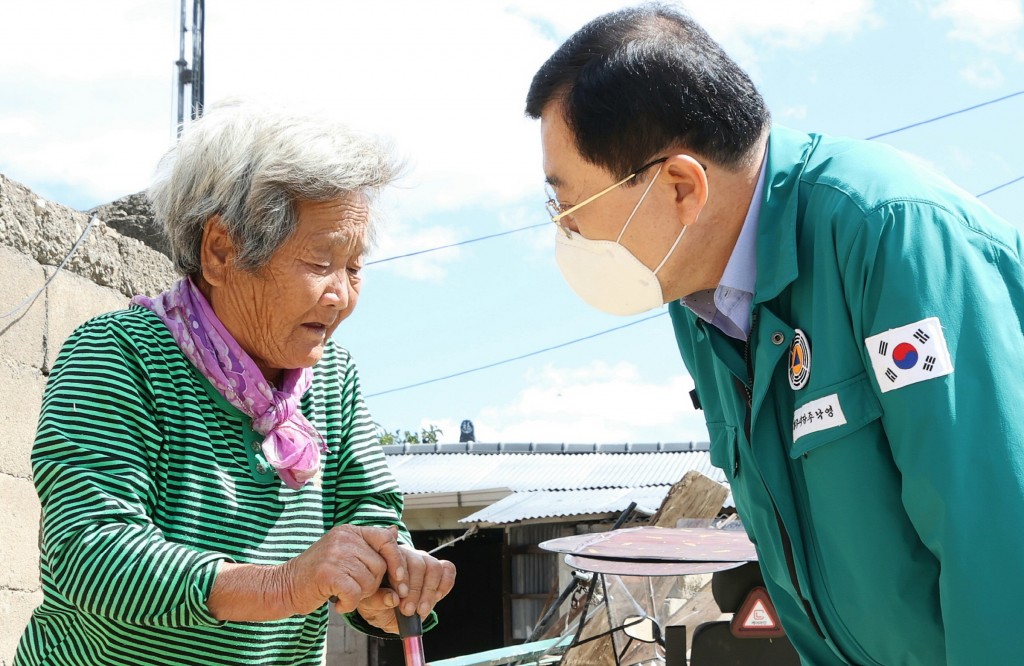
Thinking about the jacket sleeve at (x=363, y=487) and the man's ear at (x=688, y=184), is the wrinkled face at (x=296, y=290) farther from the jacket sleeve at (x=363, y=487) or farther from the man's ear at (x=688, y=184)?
the man's ear at (x=688, y=184)

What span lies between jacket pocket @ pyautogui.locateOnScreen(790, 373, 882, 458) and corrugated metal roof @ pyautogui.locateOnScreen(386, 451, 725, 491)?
479 inches

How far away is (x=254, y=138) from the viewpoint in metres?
2.09

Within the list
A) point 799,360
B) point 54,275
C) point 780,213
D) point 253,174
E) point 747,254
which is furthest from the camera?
point 54,275

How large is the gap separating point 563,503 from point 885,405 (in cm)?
1109

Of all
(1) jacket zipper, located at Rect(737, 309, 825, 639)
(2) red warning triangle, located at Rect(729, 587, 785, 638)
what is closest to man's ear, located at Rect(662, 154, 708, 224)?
(1) jacket zipper, located at Rect(737, 309, 825, 639)

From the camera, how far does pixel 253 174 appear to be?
81.7 inches

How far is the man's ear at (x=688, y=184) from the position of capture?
5.77 ft

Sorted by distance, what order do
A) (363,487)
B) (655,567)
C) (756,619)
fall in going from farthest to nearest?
(756,619)
(655,567)
(363,487)

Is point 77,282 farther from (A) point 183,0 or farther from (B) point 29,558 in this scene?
(A) point 183,0

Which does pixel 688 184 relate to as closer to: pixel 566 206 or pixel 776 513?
pixel 566 206

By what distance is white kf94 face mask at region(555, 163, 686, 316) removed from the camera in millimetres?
1897

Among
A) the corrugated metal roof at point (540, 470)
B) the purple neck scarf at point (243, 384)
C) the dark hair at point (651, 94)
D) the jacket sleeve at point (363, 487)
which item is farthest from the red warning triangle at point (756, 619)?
the corrugated metal roof at point (540, 470)

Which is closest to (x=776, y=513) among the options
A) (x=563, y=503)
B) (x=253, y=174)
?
(x=253, y=174)

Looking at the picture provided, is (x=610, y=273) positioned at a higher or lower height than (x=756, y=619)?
higher
